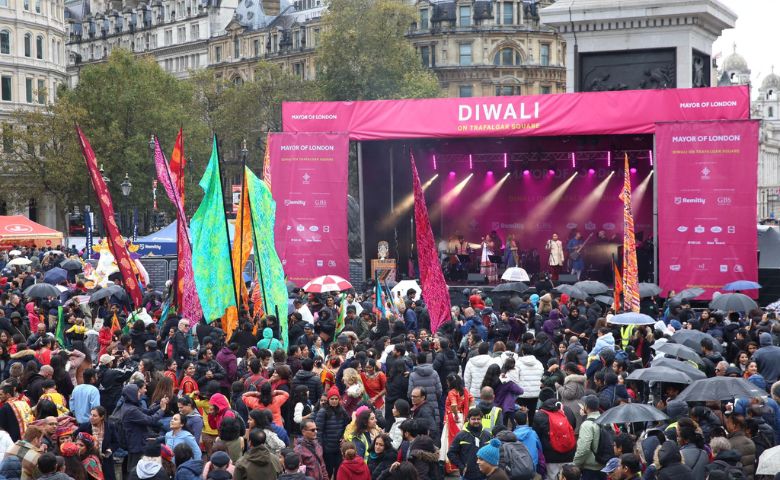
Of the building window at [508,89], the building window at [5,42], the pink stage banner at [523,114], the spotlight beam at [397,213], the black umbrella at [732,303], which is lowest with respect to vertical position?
the black umbrella at [732,303]

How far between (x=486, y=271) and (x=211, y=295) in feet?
61.5

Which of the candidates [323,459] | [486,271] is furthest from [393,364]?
[486,271]

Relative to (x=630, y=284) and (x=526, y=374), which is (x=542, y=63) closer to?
(x=630, y=284)

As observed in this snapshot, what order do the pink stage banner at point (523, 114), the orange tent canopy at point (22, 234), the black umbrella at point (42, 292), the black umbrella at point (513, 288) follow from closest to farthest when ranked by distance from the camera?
the black umbrella at point (42, 292) < the black umbrella at point (513, 288) < the pink stage banner at point (523, 114) < the orange tent canopy at point (22, 234)

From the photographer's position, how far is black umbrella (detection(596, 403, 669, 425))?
37.2ft

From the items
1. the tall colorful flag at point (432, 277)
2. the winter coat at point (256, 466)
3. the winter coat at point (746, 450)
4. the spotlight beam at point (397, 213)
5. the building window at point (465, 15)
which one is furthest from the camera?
the building window at point (465, 15)

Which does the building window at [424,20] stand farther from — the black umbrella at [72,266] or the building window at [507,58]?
the black umbrella at [72,266]

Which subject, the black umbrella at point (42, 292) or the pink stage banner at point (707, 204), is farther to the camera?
the pink stage banner at point (707, 204)

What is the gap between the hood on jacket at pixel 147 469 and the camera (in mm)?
10648

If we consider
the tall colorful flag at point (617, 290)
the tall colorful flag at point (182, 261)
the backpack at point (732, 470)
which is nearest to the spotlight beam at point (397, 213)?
the tall colorful flag at point (617, 290)

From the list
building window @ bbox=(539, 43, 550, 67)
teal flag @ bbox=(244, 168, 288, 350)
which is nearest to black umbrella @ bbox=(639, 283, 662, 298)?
teal flag @ bbox=(244, 168, 288, 350)

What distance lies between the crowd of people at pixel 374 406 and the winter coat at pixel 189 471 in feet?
0.06

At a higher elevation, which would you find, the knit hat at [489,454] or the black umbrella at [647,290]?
the black umbrella at [647,290]

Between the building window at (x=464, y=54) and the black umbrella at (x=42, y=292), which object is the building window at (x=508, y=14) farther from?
the black umbrella at (x=42, y=292)
